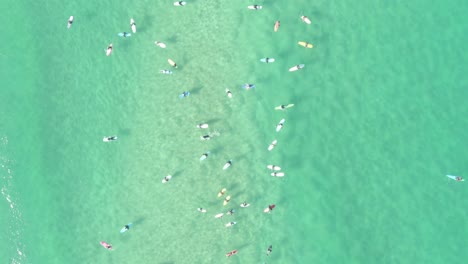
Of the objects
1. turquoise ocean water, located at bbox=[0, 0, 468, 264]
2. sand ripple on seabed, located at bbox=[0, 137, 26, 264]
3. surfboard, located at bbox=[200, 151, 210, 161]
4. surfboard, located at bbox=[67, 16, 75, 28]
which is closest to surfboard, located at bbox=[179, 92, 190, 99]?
turquoise ocean water, located at bbox=[0, 0, 468, 264]

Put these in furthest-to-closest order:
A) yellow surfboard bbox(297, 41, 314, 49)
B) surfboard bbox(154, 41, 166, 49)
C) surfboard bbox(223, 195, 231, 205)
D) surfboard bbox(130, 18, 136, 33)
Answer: surfboard bbox(130, 18, 136, 33)
surfboard bbox(154, 41, 166, 49)
yellow surfboard bbox(297, 41, 314, 49)
surfboard bbox(223, 195, 231, 205)

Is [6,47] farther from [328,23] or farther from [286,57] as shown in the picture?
[328,23]

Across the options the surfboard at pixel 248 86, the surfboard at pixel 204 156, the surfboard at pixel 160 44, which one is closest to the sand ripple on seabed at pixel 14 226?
the surfboard at pixel 204 156

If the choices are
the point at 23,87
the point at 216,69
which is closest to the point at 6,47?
the point at 23,87

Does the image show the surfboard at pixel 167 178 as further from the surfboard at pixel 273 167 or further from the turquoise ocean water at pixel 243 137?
the surfboard at pixel 273 167

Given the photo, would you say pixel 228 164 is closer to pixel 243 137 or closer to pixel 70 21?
pixel 243 137

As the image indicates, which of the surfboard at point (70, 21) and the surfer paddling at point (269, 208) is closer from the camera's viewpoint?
the surfer paddling at point (269, 208)

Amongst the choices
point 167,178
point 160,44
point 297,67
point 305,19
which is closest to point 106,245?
point 167,178

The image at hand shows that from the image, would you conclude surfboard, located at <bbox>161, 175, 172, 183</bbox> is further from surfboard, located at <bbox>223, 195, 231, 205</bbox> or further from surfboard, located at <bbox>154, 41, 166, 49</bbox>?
surfboard, located at <bbox>154, 41, 166, 49</bbox>
